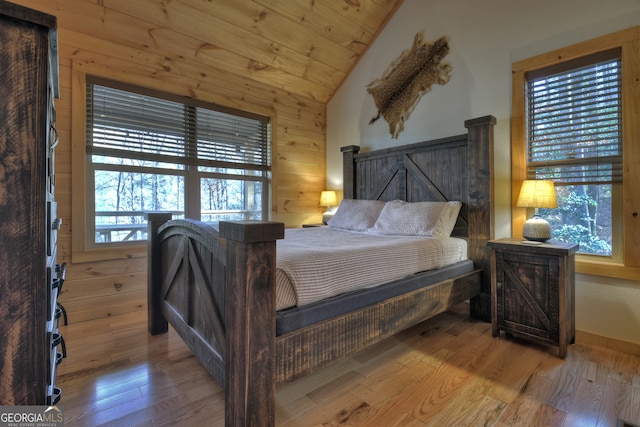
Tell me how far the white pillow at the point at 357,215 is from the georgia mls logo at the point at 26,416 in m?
2.54

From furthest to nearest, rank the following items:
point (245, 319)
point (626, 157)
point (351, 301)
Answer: point (626, 157)
point (351, 301)
point (245, 319)

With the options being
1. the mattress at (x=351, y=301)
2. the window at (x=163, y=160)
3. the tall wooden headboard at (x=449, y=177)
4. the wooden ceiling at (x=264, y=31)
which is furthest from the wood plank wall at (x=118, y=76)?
the mattress at (x=351, y=301)

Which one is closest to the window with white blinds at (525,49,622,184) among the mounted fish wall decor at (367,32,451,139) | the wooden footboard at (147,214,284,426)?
the mounted fish wall decor at (367,32,451,139)

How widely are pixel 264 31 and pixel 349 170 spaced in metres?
1.83

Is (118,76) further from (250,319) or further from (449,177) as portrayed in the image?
(449,177)

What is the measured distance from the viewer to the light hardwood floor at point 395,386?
1.44 metres

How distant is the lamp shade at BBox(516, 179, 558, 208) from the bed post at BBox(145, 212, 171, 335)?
2.71m

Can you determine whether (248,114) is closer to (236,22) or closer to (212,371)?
(236,22)

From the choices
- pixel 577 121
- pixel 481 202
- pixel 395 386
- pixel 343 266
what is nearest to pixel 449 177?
pixel 481 202

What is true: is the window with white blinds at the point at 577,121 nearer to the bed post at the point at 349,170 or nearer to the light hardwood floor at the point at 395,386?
the light hardwood floor at the point at 395,386

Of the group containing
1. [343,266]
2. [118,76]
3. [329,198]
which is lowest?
[343,266]

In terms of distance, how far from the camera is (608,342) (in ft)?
7.03

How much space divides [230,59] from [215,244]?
2.67m

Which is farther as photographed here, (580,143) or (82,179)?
(82,179)
